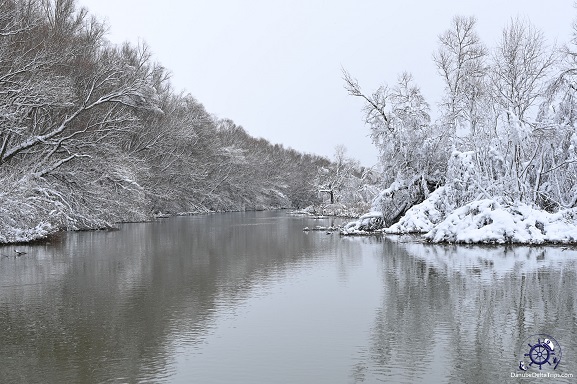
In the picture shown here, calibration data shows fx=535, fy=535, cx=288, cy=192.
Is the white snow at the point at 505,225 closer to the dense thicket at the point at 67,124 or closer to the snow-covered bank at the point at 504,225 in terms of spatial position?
the snow-covered bank at the point at 504,225

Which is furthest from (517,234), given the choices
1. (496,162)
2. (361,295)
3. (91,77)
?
(91,77)

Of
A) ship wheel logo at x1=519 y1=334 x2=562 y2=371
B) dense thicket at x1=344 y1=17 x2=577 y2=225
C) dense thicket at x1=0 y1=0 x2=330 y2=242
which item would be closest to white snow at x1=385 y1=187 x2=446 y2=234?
dense thicket at x1=344 y1=17 x2=577 y2=225

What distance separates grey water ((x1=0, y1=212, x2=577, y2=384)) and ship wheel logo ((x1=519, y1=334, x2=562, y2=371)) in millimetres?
37

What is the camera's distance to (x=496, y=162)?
25.8 metres

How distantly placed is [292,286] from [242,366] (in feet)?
18.9

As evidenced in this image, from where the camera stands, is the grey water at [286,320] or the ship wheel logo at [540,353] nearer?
the grey water at [286,320]

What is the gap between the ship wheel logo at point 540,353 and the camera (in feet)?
21.4

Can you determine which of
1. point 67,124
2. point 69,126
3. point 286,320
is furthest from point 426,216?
point 69,126

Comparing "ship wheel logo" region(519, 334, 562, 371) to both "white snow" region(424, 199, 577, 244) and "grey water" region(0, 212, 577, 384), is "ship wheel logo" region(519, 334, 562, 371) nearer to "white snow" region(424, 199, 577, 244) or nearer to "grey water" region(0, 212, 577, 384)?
"grey water" region(0, 212, 577, 384)

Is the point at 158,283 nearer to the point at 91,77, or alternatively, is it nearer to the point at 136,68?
the point at 91,77

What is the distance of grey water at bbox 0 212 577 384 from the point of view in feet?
21.0

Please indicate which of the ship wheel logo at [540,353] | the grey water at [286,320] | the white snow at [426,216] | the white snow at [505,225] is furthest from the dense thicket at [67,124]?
the ship wheel logo at [540,353]

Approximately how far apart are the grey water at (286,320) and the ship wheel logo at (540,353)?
0.12 ft

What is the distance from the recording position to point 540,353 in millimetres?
6914
